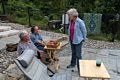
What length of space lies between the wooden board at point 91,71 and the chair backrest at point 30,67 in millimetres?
747

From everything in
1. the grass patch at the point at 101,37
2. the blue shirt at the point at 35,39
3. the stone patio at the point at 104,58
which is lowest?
the grass patch at the point at 101,37

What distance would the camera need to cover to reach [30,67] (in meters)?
5.69

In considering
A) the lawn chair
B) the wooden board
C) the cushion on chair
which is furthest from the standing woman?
the cushion on chair

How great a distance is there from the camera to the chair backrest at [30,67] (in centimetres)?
530

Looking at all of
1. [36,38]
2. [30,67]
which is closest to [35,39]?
[36,38]

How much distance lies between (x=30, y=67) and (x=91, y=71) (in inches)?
54.3

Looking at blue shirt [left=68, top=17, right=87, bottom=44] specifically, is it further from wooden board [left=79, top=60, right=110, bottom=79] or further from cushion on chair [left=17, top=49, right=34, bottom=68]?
cushion on chair [left=17, top=49, right=34, bottom=68]

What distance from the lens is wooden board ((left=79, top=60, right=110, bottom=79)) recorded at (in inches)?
247

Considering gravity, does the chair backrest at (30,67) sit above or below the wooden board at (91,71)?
above

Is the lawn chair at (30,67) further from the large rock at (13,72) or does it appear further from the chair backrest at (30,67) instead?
the large rock at (13,72)

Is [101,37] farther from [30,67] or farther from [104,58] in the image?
[30,67]

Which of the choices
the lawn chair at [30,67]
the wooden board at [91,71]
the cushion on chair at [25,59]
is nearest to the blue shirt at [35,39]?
the wooden board at [91,71]

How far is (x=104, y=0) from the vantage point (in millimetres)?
20031

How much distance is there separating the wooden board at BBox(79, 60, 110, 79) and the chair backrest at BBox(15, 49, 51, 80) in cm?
75
